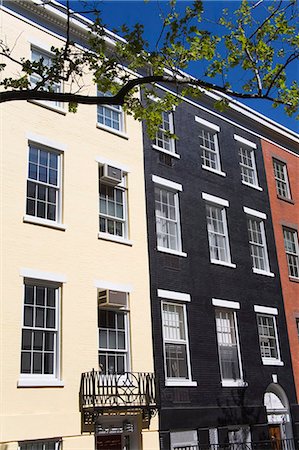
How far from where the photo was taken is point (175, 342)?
1591 cm

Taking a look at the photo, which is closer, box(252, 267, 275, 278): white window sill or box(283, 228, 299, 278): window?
box(252, 267, 275, 278): white window sill

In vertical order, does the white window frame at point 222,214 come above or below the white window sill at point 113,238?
above

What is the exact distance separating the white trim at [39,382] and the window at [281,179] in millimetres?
14301

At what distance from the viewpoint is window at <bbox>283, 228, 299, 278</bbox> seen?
22375 millimetres

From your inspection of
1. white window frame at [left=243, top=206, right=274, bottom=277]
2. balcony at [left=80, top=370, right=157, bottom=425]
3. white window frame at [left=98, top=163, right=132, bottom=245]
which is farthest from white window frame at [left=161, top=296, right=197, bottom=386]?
white window frame at [left=243, top=206, right=274, bottom=277]

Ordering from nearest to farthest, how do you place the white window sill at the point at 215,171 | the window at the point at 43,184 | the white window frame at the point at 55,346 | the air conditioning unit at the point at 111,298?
the white window frame at the point at 55,346 → the window at the point at 43,184 → the air conditioning unit at the point at 111,298 → the white window sill at the point at 215,171

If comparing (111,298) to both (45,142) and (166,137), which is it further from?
(166,137)

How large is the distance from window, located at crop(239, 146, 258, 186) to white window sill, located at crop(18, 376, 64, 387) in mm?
12180

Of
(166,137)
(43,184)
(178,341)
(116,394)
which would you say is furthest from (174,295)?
(166,137)

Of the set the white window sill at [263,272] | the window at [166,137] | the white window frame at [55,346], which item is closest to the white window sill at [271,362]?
the white window sill at [263,272]

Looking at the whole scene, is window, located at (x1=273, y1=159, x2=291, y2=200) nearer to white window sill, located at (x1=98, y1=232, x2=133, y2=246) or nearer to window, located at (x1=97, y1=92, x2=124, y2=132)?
window, located at (x1=97, y1=92, x2=124, y2=132)

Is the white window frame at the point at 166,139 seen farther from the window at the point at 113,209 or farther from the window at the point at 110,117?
the window at the point at 113,209

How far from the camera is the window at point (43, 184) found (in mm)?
13984

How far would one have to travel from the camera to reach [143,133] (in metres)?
17.9
